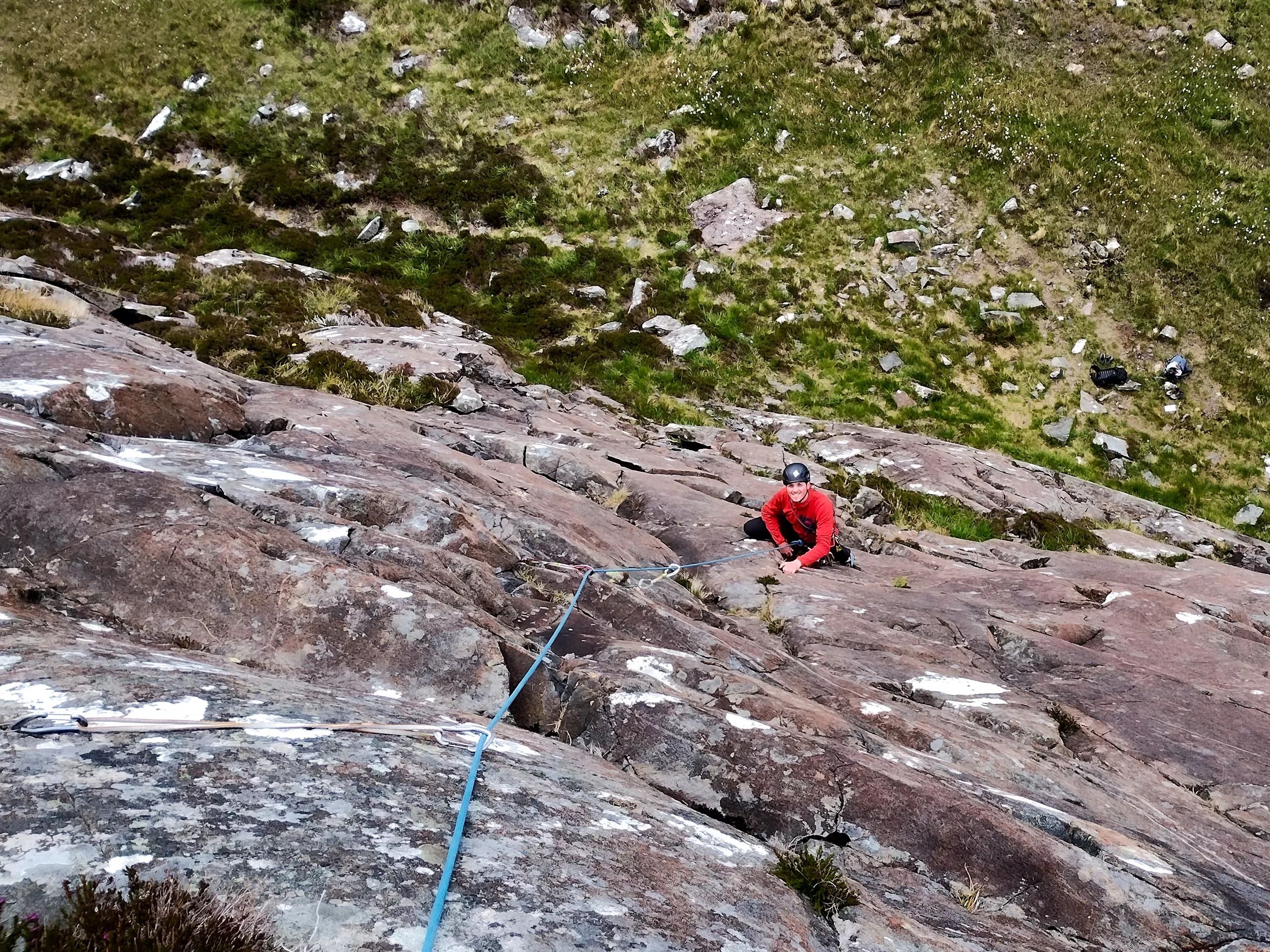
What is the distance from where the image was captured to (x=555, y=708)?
566cm

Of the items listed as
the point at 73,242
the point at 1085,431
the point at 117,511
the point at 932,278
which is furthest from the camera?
the point at 932,278

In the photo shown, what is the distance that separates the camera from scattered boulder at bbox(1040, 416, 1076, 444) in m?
23.2

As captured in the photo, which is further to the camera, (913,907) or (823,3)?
(823,3)

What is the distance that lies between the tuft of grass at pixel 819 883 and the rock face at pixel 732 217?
86.4ft

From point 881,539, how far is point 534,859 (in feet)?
36.5

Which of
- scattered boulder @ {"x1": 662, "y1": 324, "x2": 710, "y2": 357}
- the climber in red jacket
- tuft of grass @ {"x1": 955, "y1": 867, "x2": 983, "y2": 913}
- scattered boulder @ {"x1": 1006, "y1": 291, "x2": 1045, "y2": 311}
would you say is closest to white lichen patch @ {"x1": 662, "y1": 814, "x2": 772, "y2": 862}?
tuft of grass @ {"x1": 955, "y1": 867, "x2": 983, "y2": 913}

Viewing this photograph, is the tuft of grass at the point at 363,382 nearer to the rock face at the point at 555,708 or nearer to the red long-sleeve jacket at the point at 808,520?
the rock face at the point at 555,708

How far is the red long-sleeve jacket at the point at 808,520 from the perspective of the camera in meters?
10.9

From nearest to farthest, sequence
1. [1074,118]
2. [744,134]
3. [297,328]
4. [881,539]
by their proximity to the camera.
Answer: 1. [881,539]
2. [297,328]
3. [1074,118]
4. [744,134]

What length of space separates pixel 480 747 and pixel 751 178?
1191 inches

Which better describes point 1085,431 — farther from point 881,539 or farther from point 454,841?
point 454,841

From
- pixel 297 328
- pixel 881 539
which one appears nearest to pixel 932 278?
pixel 881 539

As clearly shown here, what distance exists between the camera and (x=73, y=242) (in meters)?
20.9

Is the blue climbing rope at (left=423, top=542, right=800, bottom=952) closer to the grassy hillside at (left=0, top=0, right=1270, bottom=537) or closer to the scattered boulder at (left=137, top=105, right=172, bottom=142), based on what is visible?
the grassy hillside at (left=0, top=0, right=1270, bottom=537)
